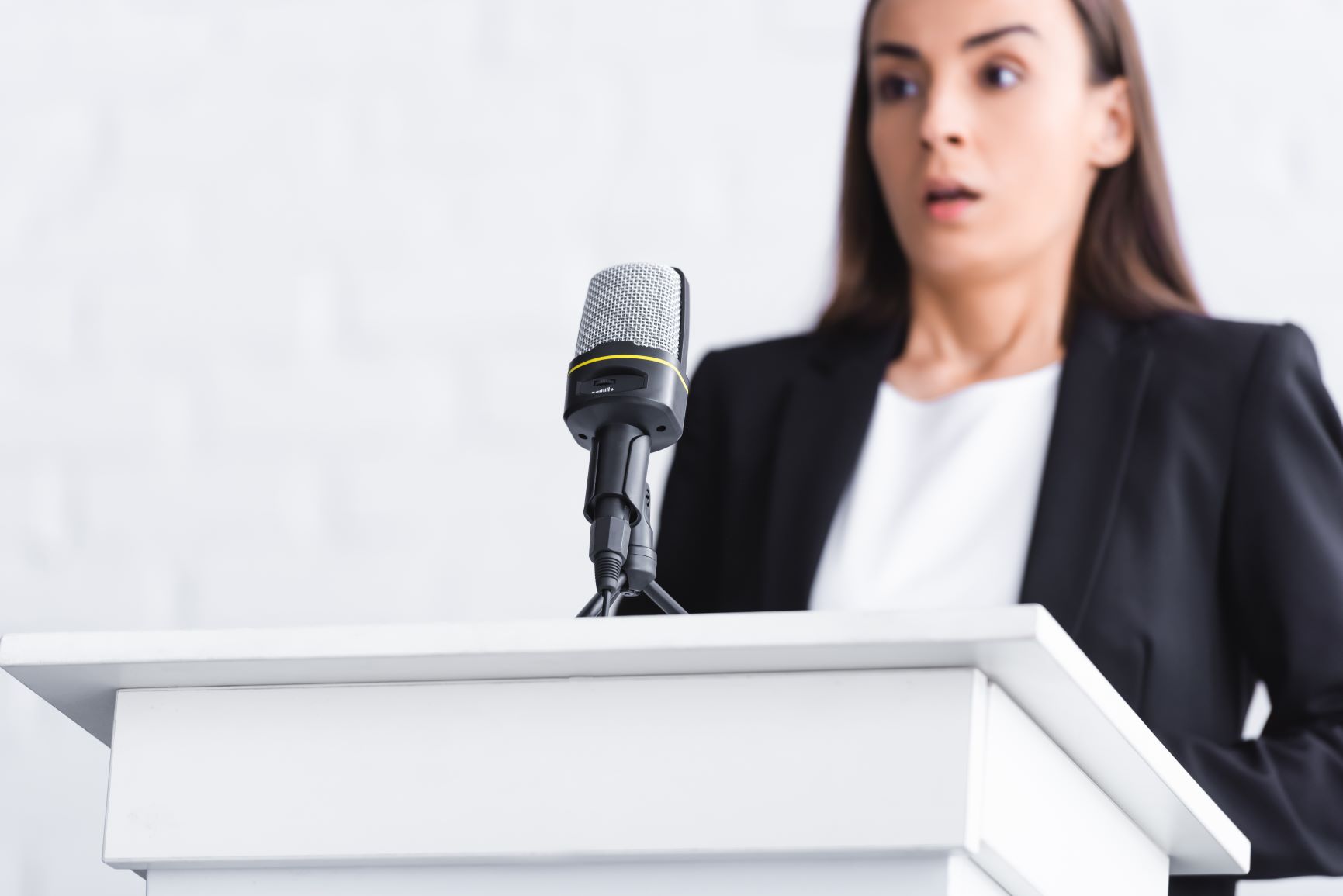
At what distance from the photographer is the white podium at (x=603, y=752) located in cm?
66

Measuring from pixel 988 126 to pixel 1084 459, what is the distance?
0.31m

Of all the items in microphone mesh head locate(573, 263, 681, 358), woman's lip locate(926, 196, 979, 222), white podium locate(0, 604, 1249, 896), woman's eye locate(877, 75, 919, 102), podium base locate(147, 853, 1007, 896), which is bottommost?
podium base locate(147, 853, 1007, 896)

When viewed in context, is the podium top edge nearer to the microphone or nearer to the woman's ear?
the microphone

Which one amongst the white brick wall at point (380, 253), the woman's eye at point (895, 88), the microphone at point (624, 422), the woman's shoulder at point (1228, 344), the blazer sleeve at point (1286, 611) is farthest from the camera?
the white brick wall at point (380, 253)

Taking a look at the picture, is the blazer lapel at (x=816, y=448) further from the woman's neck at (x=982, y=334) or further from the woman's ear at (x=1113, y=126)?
the woman's ear at (x=1113, y=126)

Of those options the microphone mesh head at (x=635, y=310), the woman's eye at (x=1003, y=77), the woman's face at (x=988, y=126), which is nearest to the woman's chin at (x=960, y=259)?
the woman's face at (x=988, y=126)

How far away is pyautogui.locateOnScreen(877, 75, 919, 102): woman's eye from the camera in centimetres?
159

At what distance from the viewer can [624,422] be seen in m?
0.86

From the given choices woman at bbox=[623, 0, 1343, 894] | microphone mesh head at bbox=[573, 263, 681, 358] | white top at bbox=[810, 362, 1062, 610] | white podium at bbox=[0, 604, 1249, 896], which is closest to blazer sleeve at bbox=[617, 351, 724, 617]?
woman at bbox=[623, 0, 1343, 894]

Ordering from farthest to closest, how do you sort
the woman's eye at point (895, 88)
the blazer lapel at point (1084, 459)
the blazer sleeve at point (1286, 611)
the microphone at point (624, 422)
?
1. the woman's eye at point (895, 88)
2. the blazer lapel at point (1084, 459)
3. the blazer sleeve at point (1286, 611)
4. the microphone at point (624, 422)

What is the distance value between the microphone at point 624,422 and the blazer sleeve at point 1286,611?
519 mm

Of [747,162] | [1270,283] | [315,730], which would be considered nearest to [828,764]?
[315,730]

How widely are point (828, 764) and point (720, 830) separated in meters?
0.05

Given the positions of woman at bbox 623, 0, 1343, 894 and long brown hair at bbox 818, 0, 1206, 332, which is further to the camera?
long brown hair at bbox 818, 0, 1206, 332
